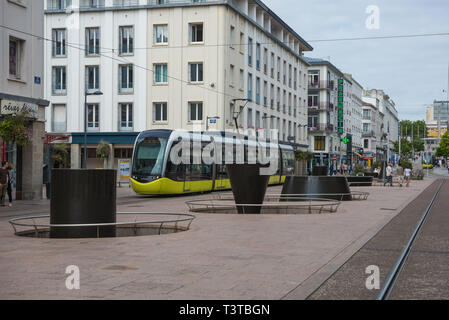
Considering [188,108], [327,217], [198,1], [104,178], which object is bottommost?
[327,217]

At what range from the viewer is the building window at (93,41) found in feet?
156

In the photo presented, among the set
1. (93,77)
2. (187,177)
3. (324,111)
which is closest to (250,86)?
Result: (93,77)

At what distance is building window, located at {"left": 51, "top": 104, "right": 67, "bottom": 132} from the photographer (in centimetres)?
4794

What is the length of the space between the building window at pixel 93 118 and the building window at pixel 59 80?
9.14ft

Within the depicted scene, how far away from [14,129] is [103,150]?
23.4 metres

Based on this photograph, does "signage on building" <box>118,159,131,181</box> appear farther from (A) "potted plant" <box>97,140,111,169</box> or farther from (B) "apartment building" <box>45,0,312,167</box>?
(B) "apartment building" <box>45,0,312,167</box>

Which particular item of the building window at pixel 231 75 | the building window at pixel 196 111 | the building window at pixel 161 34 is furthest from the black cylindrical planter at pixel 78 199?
the building window at pixel 231 75

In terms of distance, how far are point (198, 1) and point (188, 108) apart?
27.0ft

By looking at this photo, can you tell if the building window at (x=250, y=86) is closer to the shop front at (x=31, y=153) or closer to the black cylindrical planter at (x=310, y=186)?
the shop front at (x=31, y=153)

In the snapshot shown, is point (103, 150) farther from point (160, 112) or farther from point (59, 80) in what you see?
point (59, 80)

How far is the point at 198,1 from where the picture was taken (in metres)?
45.9

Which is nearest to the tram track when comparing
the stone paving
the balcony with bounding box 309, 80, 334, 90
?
the stone paving
